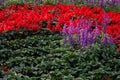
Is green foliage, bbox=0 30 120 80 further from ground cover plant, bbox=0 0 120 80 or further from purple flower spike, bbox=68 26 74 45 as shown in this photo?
purple flower spike, bbox=68 26 74 45

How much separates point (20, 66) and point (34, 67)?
31 cm

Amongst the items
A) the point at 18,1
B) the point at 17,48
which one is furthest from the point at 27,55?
the point at 18,1

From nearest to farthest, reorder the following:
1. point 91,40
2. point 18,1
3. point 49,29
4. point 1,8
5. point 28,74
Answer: point 28,74 → point 91,40 → point 49,29 → point 1,8 → point 18,1

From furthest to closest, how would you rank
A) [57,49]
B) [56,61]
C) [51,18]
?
[51,18], [57,49], [56,61]

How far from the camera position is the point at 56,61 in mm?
6590

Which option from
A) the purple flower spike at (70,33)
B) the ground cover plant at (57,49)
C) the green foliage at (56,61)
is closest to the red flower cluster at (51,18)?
the ground cover plant at (57,49)

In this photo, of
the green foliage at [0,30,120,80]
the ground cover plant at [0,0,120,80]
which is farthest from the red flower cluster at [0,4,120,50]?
the green foliage at [0,30,120,80]

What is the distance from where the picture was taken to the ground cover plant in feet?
20.2

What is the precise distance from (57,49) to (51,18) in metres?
2.64

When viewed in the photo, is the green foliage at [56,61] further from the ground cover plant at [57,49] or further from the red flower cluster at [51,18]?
the red flower cluster at [51,18]

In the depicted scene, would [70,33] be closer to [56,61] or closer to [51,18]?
[56,61]

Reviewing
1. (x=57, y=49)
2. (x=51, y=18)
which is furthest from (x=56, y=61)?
(x=51, y=18)

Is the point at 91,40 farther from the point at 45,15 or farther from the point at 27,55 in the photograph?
the point at 45,15

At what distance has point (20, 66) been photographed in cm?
655
